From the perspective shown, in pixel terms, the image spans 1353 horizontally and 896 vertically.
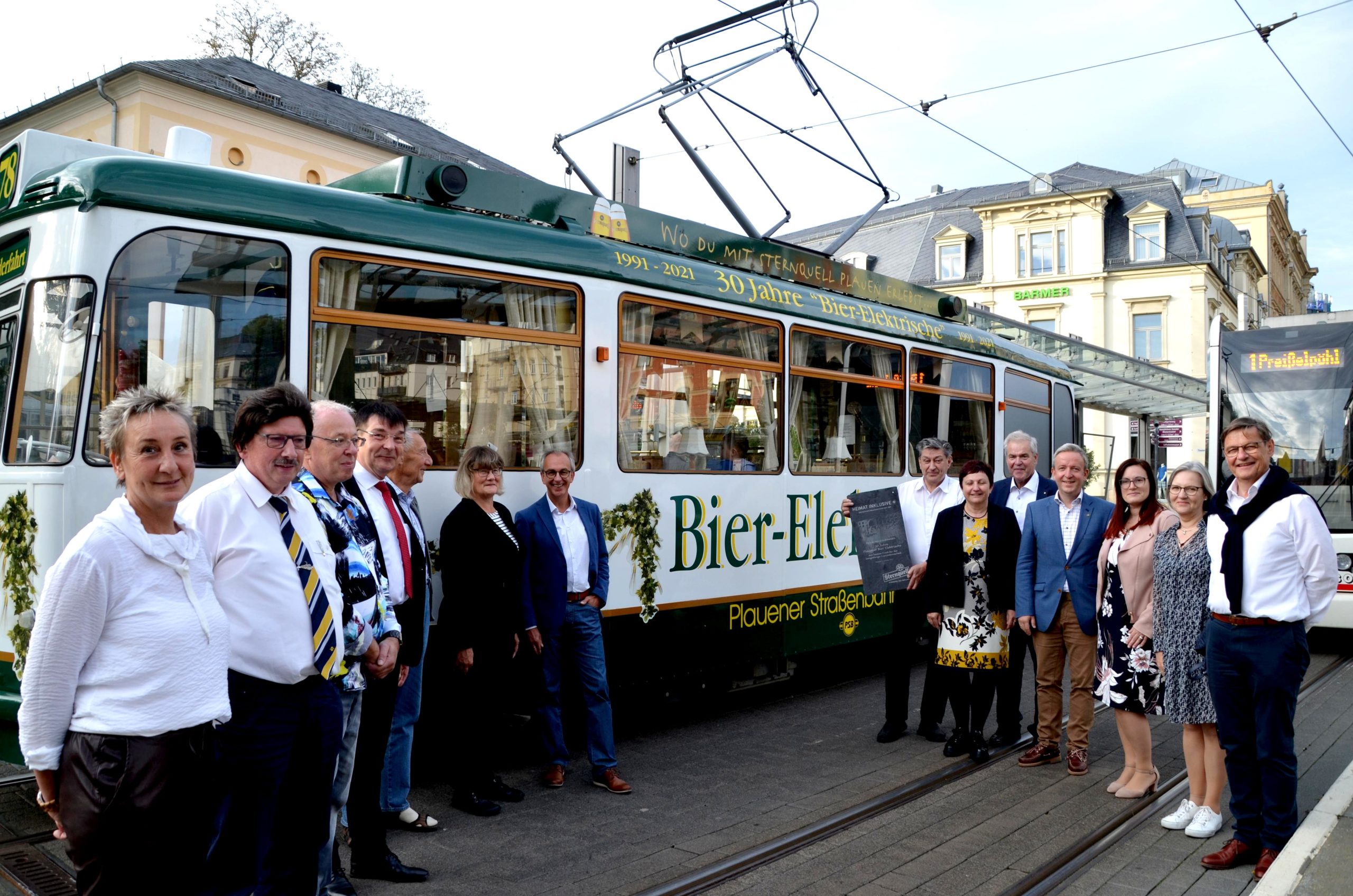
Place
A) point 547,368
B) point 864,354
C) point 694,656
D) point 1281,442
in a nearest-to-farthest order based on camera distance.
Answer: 1. point 547,368
2. point 694,656
3. point 864,354
4. point 1281,442

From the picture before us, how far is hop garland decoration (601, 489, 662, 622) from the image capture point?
6.10m

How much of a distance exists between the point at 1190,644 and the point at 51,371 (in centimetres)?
511

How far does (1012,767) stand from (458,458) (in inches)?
139

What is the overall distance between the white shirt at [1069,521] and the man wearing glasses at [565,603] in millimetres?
2525

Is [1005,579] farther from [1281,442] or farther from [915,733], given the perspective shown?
[1281,442]

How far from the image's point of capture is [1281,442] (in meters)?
10.7

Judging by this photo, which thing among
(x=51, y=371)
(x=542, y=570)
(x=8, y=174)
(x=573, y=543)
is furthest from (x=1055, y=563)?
(x=8, y=174)

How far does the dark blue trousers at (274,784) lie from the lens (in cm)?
291

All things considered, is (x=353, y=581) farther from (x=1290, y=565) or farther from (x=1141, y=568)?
(x=1141, y=568)

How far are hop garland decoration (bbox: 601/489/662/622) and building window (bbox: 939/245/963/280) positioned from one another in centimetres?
4169

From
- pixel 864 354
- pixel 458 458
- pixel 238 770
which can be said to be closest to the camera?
pixel 238 770

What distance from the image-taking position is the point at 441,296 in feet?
17.6

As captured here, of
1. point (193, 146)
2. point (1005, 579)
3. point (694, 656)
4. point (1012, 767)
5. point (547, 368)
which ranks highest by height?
point (193, 146)

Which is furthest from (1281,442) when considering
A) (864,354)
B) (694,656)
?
(694,656)
